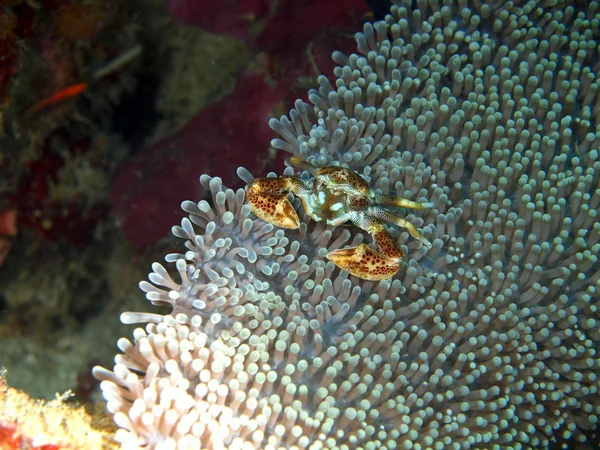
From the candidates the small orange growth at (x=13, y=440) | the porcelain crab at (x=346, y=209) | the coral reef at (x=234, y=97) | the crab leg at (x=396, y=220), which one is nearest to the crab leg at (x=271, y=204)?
the porcelain crab at (x=346, y=209)

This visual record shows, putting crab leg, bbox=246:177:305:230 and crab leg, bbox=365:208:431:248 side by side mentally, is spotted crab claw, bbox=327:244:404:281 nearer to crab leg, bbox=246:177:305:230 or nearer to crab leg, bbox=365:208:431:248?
crab leg, bbox=365:208:431:248

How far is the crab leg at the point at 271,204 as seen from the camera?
300cm

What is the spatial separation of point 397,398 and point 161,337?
138 cm

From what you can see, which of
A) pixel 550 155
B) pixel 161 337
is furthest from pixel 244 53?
pixel 161 337

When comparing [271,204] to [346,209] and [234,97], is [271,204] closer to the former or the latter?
[346,209]

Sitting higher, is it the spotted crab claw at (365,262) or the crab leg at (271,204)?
the crab leg at (271,204)

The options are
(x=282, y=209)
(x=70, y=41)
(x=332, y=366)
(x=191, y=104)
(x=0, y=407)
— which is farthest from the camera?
(x=191, y=104)

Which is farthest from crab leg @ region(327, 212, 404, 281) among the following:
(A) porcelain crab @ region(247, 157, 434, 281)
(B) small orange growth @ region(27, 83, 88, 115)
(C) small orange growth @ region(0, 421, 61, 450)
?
(B) small orange growth @ region(27, 83, 88, 115)

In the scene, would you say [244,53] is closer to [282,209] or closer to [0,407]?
[282,209]

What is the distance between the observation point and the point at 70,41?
5203mm

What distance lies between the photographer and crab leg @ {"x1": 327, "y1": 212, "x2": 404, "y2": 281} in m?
2.87

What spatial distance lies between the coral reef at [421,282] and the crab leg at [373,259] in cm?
12

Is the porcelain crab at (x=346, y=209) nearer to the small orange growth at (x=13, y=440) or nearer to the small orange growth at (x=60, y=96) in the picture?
the small orange growth at (x=13, y=440)

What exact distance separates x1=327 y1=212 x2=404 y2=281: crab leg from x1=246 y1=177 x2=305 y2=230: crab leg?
0.35 metres
